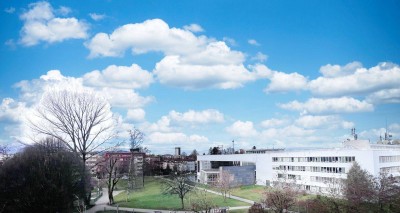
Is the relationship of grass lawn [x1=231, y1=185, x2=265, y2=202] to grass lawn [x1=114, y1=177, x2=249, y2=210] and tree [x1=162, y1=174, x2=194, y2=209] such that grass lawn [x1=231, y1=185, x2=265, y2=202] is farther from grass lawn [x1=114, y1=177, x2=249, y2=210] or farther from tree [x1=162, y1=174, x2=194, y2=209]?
tree [x1=162, y1=174, x2=194, y2=209]

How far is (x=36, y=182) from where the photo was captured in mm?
39156

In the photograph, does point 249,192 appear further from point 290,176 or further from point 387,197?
point 387,197

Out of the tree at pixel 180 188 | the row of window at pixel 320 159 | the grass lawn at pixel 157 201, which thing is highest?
the row of window at pixel 320 159

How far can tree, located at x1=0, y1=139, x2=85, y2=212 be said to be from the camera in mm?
38844

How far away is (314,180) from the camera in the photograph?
231 ft

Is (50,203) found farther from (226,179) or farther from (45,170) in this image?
(226,179)

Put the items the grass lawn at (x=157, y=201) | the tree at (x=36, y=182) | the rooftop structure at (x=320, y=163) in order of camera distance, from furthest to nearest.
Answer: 1. the rooftop structure at (x=320, y=163)
2. the grass lawn at (x=157, y=201)
3. the tree at (x=36, y=182)

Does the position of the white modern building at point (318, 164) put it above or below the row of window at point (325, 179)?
above

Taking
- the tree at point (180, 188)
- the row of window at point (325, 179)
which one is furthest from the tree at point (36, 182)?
the row of window at point (325, 179)

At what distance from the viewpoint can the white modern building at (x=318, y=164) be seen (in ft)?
202

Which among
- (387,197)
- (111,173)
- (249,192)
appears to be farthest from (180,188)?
(387,197)

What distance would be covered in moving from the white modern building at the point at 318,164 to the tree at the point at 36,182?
135 ft

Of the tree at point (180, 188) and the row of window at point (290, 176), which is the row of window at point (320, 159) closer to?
the row of window at point (290, 176)

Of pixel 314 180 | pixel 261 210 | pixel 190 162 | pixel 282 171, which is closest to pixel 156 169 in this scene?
pixel 190 162
